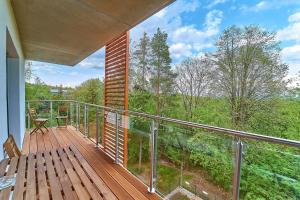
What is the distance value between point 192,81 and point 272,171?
31.3 ft

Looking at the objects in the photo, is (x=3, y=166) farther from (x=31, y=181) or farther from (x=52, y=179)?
(x=52, y=179)

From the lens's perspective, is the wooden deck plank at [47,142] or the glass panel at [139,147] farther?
the wooden deck plank at [47,142]

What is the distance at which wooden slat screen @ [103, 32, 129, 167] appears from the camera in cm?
445

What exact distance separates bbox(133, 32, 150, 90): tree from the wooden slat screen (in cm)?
710

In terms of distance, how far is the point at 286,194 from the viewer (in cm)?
171

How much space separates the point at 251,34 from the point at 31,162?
9818mm

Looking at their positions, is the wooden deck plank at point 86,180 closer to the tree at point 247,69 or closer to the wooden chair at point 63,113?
the wooden chair at point 63,113

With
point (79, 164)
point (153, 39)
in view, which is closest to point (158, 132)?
point (79, 164)

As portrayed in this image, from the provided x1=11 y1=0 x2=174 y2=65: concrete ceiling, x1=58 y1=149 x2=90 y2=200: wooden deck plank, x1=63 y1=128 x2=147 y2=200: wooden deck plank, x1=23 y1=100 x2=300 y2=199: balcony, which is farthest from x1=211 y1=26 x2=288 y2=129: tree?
x1=58 y1=149 x2=90 y2=200: wooden deck plank

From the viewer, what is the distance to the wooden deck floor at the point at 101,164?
227 cm

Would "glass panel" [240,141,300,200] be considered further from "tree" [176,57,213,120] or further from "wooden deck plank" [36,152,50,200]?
"tree" [176,57,213,120]

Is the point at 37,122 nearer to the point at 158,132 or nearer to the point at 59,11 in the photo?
the point at 59,11

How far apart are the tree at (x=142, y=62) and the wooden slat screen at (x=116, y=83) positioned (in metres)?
7.10

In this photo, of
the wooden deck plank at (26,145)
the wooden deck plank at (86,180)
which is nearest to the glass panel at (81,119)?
the wooden deck plank at (26,145)
